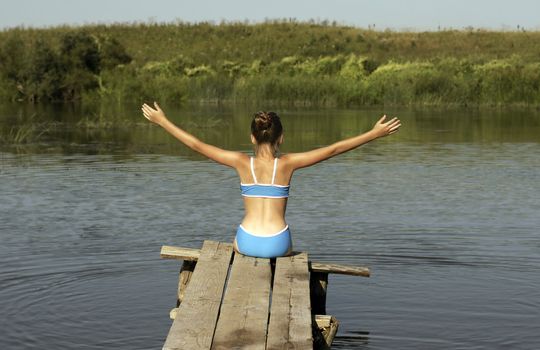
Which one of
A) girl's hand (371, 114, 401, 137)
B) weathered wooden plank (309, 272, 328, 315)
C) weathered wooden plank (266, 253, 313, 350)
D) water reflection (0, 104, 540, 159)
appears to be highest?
girl's hand (371, 114, 401, 137)

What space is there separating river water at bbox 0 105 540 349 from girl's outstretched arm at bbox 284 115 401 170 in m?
1.41

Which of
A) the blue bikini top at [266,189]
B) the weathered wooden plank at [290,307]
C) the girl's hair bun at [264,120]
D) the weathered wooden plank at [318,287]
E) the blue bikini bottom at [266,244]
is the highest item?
the girl's hair bun at [264,120]

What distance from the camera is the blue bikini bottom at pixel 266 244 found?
8297mm

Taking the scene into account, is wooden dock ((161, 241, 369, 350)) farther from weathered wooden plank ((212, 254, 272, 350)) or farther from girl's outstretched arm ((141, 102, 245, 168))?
girl's outstretched arm ((141, 102, 245, 168))

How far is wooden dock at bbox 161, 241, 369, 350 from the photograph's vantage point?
6152 mm

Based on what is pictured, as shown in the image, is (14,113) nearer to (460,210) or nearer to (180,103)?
(180,103)

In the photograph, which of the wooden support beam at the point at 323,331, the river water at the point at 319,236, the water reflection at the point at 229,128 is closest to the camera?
the wooden support beam at the point at 323,331

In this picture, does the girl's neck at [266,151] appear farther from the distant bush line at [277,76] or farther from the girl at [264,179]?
the distant bush line at [277,76]

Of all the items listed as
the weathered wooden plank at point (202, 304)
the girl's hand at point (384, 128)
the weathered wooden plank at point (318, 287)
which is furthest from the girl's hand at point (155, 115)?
the weathered wooden plank at point (318, 287)

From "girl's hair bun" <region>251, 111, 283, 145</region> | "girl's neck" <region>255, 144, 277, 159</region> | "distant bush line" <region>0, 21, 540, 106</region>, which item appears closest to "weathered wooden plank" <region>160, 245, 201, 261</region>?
"girl's neck" <region>255, 144, 277, 159</region>

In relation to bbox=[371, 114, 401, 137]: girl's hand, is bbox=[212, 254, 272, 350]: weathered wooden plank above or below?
below

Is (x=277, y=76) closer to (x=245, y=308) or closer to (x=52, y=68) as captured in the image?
(x=52, y=68)

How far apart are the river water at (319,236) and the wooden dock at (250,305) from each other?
725mm

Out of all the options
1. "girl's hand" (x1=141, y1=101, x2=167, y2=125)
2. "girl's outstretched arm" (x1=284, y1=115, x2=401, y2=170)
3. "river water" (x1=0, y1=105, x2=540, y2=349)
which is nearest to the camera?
"girl's outstretched arm" (x1=284, y1=115, x2=401, y2=170)
